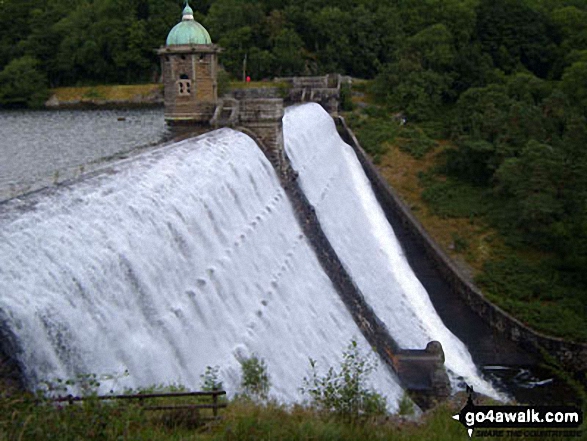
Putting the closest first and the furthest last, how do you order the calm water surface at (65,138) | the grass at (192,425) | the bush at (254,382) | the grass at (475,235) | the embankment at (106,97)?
the grass at (192,425), the bush at (254,382), the grass at (475,235), the calm water surface at (65,138), the embankment at (106,97)

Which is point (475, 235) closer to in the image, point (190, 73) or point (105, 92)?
point (190, 73)

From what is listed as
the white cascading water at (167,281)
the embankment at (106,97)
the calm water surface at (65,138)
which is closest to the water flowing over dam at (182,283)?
the white cascading water at (167,281)

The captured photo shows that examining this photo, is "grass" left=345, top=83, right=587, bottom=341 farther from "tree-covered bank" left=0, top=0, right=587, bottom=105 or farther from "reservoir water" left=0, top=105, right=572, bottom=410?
"tree-covered bank" left=0, top=0, right=587, bottom=105

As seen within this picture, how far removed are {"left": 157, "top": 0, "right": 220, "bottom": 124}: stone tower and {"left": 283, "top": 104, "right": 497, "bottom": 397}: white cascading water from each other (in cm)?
389

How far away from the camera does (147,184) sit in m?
13.0

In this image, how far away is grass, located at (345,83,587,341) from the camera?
72.0ft

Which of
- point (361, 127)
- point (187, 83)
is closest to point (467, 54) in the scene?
point (361, 127)

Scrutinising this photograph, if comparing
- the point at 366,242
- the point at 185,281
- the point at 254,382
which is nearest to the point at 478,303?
the point at 366,242

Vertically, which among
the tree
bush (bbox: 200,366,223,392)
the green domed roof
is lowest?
the tree

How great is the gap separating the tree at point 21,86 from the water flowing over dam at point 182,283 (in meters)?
49.3

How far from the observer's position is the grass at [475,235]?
21.9 metres

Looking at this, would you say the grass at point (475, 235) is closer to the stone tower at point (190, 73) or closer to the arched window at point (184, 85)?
the stone tower at point (190, 73)

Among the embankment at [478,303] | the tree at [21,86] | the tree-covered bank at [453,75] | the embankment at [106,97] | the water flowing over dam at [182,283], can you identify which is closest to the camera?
the water flowing over dam at [182,283]

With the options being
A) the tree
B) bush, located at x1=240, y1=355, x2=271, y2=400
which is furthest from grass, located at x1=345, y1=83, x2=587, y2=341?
the tree
